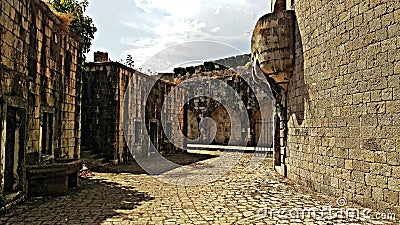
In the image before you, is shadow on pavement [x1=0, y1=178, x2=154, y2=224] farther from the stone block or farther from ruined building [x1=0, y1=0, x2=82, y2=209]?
the stone block

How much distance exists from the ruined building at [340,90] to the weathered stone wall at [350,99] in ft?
0.05

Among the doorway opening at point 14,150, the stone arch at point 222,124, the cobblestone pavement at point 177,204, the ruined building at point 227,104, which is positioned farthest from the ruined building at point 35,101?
the stone arch at point 222,124

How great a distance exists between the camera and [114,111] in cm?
1270

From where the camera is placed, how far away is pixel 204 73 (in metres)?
23.5

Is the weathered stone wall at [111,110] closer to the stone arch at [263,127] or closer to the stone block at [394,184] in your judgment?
the stone arch at [263,127]

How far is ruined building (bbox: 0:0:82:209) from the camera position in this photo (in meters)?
5.81

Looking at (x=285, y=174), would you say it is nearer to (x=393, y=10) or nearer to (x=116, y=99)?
(x=393, y=10)

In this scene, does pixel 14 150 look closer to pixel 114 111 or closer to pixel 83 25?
pixel 114 111

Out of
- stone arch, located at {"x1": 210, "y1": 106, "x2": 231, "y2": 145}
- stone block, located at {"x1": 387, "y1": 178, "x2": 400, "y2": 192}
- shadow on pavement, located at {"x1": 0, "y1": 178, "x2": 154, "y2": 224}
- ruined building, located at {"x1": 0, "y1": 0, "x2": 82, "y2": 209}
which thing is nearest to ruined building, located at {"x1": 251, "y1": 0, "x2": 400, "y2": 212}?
stone block, located at {"x1": 387, "y1": 178, "x2": 400, "y2": 192}

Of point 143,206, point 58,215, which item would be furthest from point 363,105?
point 58,215

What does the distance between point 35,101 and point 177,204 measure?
11.3ft

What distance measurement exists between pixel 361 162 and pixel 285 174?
12.0 ft

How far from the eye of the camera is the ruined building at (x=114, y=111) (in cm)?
1264

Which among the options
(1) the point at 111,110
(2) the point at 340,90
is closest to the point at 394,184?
(2) the point at 340,90
